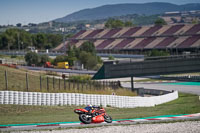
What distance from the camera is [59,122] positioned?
68.4ft

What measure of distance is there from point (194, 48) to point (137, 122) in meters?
86.5

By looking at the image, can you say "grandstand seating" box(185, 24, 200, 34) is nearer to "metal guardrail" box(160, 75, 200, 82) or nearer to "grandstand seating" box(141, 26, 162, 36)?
"grandstand seating" box(141, 26, 162, 36)

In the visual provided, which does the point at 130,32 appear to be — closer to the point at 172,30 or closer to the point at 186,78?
the point at 172,30

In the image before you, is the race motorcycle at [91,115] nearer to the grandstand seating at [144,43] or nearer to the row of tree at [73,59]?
the row of tree at [73,59]

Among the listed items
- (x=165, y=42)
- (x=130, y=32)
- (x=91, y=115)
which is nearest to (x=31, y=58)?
(x=165, y=42)

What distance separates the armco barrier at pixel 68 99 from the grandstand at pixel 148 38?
72620 millimetres

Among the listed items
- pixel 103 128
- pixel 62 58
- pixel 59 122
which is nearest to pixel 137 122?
pixel 103 128

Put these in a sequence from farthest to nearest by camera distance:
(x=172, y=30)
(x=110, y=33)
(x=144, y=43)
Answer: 1. (x=110, y=33)
2. (x=172, y=30)
3. (x=144, y=43)

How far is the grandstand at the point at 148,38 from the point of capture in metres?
109

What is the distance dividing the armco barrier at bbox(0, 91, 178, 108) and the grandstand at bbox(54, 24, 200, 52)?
72.6m

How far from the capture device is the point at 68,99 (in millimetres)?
29047

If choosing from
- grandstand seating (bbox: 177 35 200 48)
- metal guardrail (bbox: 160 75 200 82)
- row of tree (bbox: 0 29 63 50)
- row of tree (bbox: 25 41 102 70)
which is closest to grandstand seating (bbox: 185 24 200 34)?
grandstand seating (bbox: 177 35 200 48)

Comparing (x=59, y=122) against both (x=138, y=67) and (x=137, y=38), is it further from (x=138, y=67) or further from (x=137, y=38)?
(x=137, y=38)

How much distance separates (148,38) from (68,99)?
96.5 m
